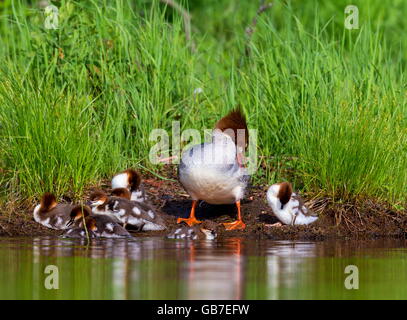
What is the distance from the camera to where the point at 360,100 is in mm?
9047


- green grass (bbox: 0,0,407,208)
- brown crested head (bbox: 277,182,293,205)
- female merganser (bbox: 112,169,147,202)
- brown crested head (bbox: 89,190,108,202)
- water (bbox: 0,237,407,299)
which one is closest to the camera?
water (bbox: 0,237,407,299)

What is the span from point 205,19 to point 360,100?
702 centimetres

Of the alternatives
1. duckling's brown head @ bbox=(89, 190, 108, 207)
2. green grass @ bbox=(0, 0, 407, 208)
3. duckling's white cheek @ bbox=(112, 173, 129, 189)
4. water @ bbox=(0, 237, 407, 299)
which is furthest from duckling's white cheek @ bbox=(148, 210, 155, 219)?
green grass @ bbox=(0, 0, 407, 208)

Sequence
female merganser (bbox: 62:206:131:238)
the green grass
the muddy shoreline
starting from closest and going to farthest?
female merganser (bbox: 62:206:131:238) → the muddy shoreline → the green grass

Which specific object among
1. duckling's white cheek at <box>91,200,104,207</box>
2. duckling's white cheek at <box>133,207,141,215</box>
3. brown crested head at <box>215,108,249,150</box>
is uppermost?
brown crested head at <box>215,108,249,150</box>

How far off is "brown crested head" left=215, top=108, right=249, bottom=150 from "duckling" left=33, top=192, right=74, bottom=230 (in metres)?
1.74

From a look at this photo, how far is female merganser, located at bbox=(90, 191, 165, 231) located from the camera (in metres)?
8.36

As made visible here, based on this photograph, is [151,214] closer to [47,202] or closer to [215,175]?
[215,175]

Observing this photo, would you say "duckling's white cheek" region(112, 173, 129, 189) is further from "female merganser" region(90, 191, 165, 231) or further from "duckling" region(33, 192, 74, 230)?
"duckling" region(33, 192, 74, 230)

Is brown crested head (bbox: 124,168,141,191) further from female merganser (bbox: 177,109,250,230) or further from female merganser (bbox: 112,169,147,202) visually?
female merganser (bbox: 177,109,250,230)

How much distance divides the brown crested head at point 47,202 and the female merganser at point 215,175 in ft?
3.92

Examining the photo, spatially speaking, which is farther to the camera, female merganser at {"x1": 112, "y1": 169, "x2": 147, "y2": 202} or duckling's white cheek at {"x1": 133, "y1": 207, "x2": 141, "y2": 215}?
female merganser at {"x1": 112, "y1": 169, "x2": 147, "y2": 202}

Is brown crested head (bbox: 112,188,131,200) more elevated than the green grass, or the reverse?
the green grass
